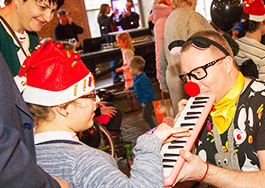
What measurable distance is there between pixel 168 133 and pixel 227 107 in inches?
24.7

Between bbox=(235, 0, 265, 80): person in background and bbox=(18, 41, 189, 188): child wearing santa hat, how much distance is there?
2627mm

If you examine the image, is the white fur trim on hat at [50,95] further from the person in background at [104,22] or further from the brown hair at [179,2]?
the person in background at [104,22]

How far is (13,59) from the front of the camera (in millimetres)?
2182

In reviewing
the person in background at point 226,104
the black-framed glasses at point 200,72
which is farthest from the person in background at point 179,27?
the black-framed glasses at point 200,72

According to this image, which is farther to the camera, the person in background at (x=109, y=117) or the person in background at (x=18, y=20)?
the person in background at (x=109, y=117)

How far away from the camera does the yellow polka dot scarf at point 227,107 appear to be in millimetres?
1928

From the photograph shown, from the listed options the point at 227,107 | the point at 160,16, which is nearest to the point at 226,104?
the point at 227,107

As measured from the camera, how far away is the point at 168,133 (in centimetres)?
151

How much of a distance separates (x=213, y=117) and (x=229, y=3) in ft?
7.72

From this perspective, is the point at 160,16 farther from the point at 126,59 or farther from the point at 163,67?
the point at 126,59

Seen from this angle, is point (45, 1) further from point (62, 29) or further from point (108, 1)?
point (108, 1)

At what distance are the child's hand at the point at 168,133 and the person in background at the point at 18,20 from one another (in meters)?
1.16

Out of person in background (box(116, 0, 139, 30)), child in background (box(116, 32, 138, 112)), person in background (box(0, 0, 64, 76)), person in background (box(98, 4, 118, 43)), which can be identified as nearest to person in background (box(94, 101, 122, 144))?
person in background (box(0, 0, 64, 76))

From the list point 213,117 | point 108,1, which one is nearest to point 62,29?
point 108,1
